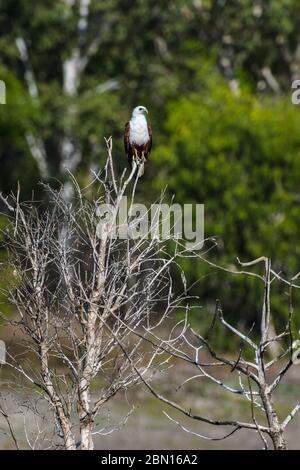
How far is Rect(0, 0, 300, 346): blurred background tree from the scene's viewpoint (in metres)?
30.8

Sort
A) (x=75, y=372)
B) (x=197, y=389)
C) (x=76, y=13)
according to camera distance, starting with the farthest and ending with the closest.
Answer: (x=76, y=13)
(x=197, y=389)
(x=75, y=372)

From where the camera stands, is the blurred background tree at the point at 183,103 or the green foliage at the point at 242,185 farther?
the blurred background tree at the point at 183,103

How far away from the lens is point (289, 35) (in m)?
39.3

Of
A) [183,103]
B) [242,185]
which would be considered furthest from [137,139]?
[183,103]

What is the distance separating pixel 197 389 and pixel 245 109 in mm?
7743

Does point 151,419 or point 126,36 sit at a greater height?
point 126,36

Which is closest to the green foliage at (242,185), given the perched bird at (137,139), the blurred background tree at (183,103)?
the blurred background tree at (183,103)

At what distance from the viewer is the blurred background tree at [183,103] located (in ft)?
101

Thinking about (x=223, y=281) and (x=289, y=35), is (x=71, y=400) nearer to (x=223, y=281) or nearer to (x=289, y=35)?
(x=223, y=281)

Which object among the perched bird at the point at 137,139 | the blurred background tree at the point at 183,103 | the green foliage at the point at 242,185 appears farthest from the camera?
the blurred background tree at the point at 183,103

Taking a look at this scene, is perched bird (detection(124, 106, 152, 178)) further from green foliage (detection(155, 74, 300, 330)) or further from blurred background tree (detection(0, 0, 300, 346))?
blurred background tree (detection(0, 0, 300, 346))

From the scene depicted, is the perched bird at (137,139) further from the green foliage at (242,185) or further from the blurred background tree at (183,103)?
the blurred background tree at (183,103)

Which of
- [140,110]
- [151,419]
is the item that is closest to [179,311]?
[151,419]

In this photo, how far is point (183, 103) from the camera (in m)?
33.0
